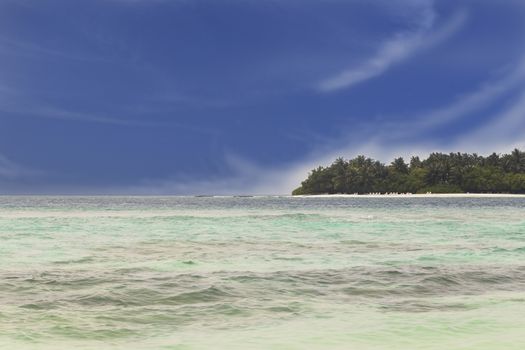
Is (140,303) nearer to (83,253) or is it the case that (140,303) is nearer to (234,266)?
(234,266)

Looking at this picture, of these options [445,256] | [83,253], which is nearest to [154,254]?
[83,253]

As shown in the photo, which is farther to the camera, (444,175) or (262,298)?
(444,175)

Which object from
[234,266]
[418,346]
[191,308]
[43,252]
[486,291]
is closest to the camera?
[418,346]

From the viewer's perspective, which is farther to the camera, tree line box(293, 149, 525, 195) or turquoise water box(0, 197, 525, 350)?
tree line box(293, 149, 525, 195)

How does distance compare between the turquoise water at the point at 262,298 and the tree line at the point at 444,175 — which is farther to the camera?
the tree line at the point at 444,175

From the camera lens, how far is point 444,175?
185000 mm

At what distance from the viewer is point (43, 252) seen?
64.2 feet

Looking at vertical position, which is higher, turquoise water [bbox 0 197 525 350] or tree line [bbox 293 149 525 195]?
tree line [bbox 293 149 525 195]

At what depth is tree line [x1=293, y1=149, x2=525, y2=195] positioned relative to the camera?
17662cm

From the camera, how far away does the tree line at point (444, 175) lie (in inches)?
6954

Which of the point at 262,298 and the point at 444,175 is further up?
the point at 444,175

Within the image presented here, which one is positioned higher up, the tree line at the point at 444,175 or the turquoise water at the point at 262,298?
the tree line at the point at 444,175

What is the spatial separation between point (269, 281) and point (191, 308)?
3044 millimetres

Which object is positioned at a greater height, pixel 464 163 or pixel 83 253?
pixel 464 163
